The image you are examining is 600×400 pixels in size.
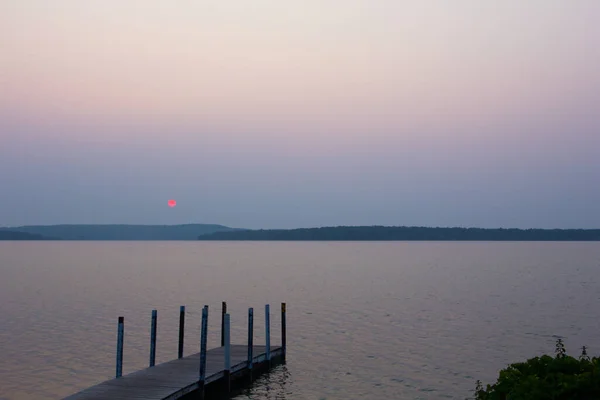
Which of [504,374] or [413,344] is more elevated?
[504,374]

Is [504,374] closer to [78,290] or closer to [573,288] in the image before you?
[78,290]

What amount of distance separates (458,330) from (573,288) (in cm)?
4206

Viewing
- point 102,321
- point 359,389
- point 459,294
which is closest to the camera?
point 359,389

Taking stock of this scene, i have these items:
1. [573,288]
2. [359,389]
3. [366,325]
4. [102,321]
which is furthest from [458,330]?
[573,288]

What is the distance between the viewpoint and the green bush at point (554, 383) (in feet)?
42.6

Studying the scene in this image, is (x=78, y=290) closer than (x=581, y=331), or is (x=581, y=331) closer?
(x=581, y=331)

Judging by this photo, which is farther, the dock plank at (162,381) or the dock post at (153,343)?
the dock post at (153,343)

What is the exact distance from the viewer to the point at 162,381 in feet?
75.6

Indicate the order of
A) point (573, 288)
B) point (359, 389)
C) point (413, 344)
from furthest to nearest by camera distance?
A: point (573, 288) → point (413, 344) → point (359, 389)

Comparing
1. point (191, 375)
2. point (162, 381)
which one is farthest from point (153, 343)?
point (162, 381)

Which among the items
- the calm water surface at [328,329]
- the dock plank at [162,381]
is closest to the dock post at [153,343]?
the dock plank at [162,381]

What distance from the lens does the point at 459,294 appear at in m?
72.5

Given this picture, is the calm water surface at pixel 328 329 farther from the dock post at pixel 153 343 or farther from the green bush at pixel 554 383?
the green bush at pixel 554 383

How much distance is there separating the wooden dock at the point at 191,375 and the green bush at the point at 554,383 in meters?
10.8
